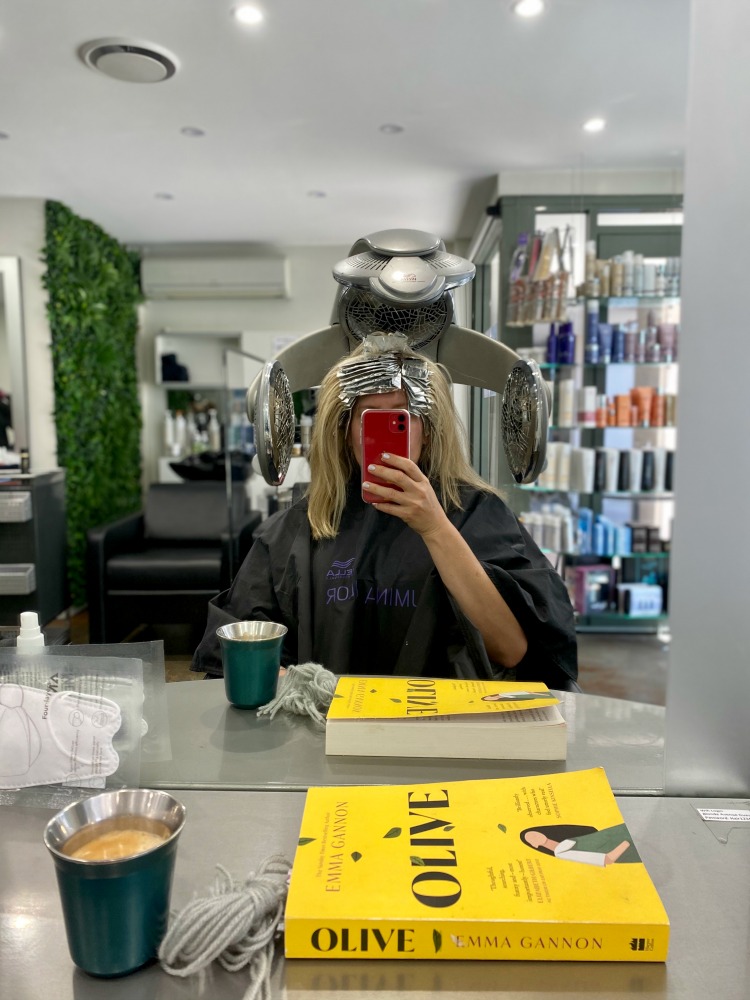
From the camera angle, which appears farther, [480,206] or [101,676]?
[480,206]

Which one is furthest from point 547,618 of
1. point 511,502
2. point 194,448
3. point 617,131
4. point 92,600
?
point 194,448

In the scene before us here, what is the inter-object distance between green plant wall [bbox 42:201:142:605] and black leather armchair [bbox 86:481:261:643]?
0.22 ft

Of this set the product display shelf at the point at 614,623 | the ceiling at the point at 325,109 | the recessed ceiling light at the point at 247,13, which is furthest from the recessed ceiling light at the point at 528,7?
the product display shelf at the point at 614,623

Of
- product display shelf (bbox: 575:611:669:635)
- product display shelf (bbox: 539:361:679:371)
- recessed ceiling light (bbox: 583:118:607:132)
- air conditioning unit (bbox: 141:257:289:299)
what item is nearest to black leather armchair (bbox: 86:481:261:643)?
air conditioning unit (bbox: 141:257:289:299)

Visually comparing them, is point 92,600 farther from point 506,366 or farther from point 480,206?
point 480,206

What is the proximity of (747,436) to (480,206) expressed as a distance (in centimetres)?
75

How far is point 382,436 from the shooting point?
0.95 m

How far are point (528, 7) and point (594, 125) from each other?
40 cm

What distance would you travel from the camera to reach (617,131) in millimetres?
2008

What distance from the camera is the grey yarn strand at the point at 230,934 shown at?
46cm

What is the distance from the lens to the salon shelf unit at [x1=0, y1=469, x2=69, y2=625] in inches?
38.4

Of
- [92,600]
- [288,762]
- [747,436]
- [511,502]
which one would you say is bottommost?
[288,762]

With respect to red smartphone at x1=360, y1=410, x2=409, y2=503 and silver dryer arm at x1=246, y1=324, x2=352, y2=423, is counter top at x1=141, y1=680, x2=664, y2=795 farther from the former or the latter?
silver dryer arm at x1=246, y1=324, x2=352, y2=423

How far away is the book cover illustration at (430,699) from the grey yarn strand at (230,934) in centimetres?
30
